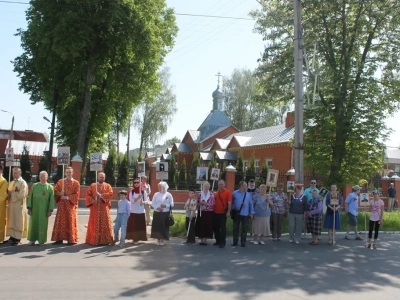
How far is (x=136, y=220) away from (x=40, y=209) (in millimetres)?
2594

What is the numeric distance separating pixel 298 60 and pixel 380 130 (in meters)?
6.99

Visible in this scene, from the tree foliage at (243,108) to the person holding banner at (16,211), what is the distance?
5639 centimetres

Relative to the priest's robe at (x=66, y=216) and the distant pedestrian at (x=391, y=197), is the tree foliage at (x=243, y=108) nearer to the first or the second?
the distant pedestrian at (x=391, y=197)

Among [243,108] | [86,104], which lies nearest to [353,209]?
[86,104]

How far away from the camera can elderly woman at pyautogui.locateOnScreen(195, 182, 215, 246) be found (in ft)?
45.7

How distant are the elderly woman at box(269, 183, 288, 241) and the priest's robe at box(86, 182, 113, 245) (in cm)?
514

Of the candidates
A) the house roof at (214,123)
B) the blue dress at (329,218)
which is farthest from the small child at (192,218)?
the house roof at (214,123)

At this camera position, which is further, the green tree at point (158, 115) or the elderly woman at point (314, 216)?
the green tree at point (158, 115)

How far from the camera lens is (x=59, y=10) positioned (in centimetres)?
2848

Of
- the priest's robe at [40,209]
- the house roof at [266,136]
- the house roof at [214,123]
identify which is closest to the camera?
the priest's robe at [40,209]

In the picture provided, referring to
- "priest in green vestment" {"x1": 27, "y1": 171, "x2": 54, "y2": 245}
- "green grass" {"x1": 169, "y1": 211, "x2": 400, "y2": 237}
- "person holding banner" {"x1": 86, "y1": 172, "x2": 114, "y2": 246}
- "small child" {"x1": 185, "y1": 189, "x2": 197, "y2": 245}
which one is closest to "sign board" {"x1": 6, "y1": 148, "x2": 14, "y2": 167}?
"priest in green vestment" {"x1": 27, "y1": 171, "x2": 54, "y2": 245}

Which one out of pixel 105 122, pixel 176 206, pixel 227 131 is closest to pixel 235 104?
pixel 227 131

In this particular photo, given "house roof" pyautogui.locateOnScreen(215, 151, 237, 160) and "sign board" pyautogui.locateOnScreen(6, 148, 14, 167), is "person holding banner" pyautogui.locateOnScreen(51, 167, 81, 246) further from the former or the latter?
"house roof" pyautogui.locateOnScreen(215, 151, 237, 160)

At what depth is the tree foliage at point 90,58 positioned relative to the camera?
2838cm
